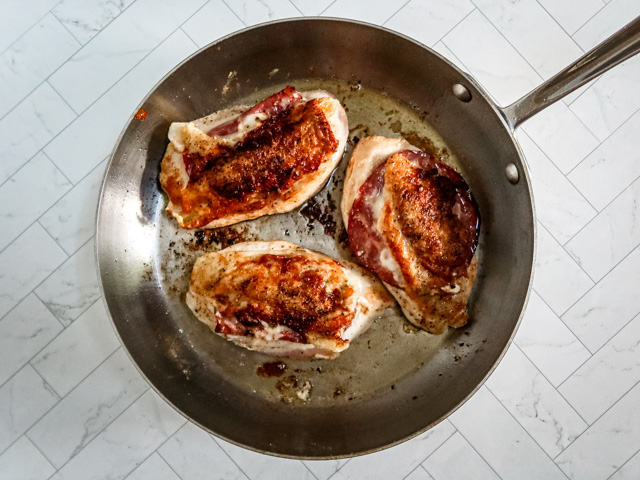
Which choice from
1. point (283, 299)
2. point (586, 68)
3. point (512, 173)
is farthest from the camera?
point (512, 173)

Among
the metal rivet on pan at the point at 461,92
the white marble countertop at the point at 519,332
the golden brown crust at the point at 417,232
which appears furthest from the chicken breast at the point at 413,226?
the white marble countertop at the point at 519,332

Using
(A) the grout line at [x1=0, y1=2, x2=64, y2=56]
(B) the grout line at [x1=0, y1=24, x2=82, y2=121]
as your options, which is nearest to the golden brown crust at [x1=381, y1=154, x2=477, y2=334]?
(B) the grout line at [x1=0, y1=24, x2=82, y2=121]

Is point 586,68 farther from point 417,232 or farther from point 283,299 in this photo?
point 283,299

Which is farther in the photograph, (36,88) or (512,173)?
(36,88)

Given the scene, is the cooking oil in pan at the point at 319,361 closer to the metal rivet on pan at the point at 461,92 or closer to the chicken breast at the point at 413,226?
the chicken breast at the point at 413,226

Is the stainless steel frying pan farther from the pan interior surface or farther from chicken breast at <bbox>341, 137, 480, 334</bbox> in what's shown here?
chicken breast at <bbox>341, 137, 480, 334</bbox>

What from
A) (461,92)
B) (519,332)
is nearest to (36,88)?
(461,92)

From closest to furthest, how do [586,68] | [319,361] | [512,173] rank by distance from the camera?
[586,68]
[512,173]
[319,361]
